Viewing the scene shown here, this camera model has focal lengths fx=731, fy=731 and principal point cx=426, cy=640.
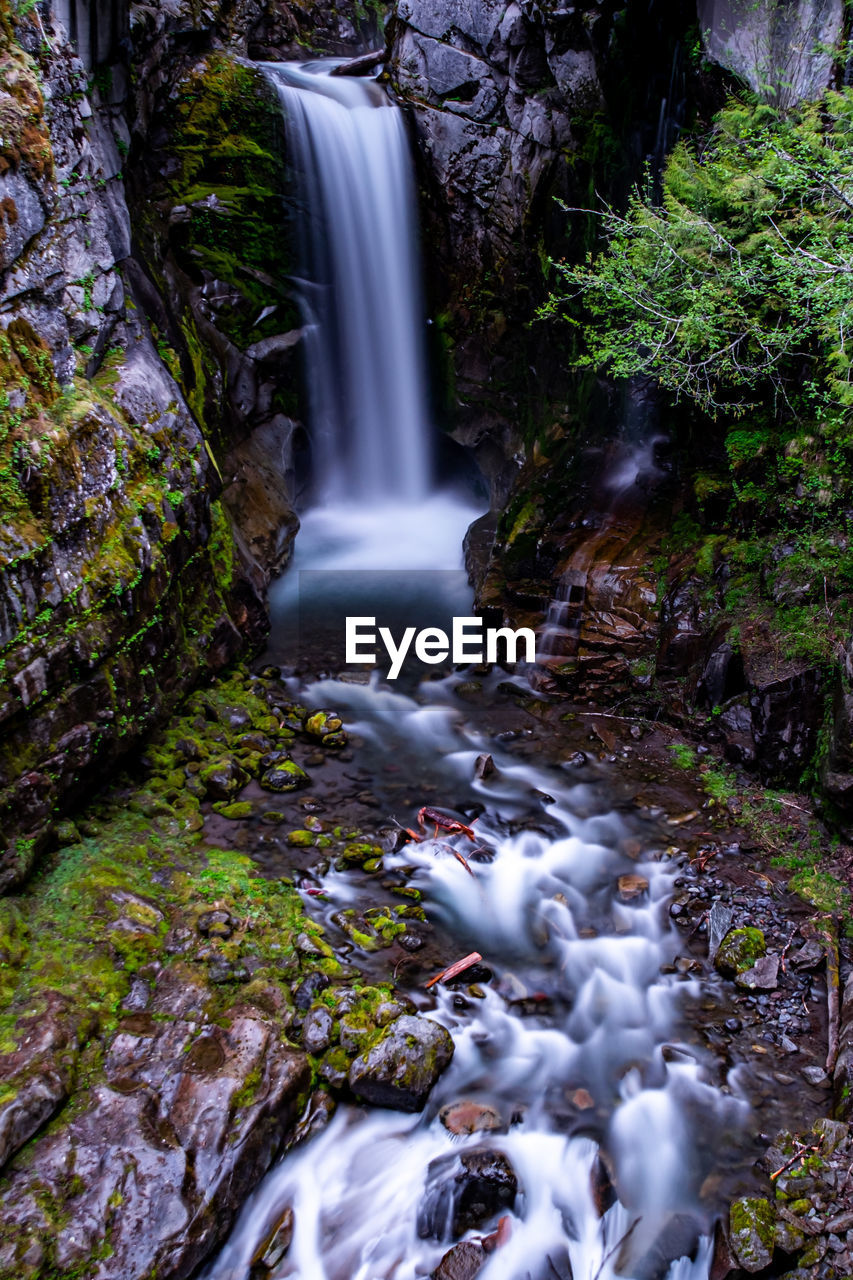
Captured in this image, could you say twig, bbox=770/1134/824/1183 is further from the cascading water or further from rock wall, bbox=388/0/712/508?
rock wall, bbox=388/0/712/508

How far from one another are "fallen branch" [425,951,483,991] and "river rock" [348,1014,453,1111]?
0.61 metres

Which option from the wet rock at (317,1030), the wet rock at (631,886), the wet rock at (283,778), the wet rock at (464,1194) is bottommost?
the wet rock at (464,1194)

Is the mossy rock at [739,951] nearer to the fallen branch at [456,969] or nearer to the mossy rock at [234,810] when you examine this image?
the fallen branch at [456,969]

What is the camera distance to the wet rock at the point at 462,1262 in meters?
3.95

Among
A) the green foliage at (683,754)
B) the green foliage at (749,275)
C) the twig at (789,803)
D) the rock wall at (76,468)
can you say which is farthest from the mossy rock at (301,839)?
the green foliage at (749,275)

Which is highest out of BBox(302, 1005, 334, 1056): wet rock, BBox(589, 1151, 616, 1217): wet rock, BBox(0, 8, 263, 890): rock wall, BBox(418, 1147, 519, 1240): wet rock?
BBox(0, 8, 263, 890): rock wall

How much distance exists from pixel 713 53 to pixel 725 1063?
1270 centimetres

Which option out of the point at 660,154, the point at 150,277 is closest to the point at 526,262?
the point at 660,154

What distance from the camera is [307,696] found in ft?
30.1

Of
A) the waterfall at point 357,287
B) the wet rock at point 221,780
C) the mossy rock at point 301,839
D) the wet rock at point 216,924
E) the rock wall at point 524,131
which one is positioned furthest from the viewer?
the waterfall at point 357,287

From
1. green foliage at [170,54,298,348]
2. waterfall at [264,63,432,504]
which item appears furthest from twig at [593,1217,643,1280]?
waterfall at [264,63,432,504]

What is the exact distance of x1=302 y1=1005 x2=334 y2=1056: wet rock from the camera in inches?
188

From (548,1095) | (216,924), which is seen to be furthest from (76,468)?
(548,1095)

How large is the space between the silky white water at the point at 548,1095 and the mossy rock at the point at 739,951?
30cm
